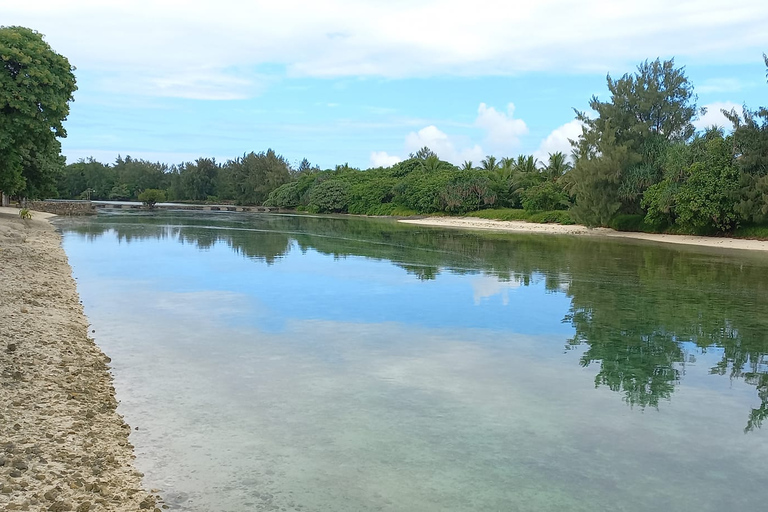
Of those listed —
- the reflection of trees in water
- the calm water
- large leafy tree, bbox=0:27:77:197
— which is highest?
large leafy tree, bbox=0:27:77:197

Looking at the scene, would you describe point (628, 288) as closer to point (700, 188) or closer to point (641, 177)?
point (700, 188)

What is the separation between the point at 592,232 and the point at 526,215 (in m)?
12.8

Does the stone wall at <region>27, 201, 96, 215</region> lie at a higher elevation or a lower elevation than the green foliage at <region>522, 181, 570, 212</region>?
lower

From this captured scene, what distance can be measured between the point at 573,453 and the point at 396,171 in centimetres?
9092

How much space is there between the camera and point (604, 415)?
28.1 feet

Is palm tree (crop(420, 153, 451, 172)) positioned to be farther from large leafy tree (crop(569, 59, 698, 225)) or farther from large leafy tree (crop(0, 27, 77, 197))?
large leafy tree (crop(0, 27, 77, 197))

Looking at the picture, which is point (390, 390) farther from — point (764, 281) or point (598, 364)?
point (764, 281)

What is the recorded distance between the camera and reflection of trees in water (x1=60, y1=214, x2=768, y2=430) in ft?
36.5

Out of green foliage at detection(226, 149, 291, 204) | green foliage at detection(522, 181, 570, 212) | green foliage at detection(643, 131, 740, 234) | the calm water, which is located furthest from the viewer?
green foliage at detection(226, 149, 291, 204)

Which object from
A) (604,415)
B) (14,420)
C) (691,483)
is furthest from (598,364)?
(14,420)

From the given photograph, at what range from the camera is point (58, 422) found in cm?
721

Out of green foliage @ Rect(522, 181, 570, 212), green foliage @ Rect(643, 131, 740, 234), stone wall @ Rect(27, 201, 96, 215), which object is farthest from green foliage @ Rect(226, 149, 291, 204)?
green foliage @ Rect(643, 131, 740, 234)

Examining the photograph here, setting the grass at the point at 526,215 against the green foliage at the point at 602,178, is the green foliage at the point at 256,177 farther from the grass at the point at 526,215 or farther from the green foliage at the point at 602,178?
the green foliage at the point at 602,178

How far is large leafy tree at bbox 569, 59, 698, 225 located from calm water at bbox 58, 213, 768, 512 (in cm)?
2739
